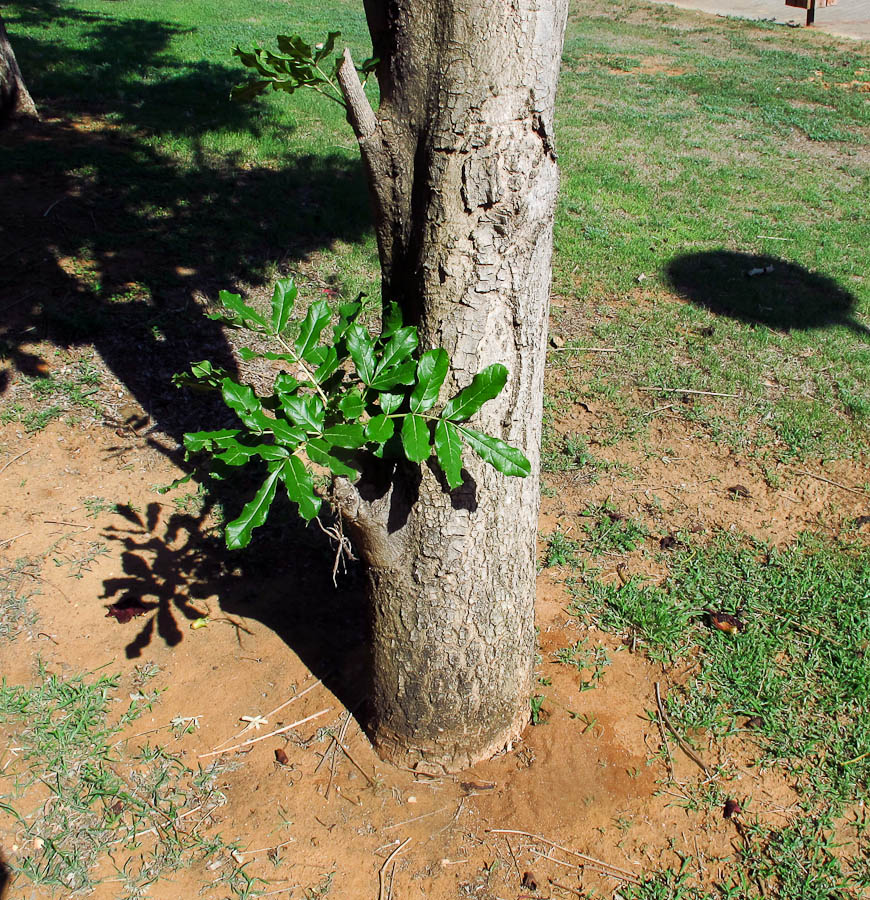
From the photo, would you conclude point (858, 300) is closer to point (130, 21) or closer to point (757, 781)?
point (757, 781)

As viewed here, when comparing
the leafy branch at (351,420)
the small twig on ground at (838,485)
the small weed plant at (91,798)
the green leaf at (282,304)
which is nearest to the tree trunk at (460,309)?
the leafy branch at (351,420)

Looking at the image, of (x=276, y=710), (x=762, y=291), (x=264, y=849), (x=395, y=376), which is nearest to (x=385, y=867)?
(x=264, y=849)

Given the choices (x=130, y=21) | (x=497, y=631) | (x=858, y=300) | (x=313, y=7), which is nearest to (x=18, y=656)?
(x=497, y=631)

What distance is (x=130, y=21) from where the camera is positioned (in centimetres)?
1173

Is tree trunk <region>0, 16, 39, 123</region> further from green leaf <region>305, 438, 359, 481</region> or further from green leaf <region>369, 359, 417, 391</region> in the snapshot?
green leaf <region>305, 438, 359, 481</region>

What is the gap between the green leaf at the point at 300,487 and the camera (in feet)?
5.65

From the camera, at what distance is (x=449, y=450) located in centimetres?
182

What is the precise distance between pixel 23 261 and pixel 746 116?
8.35 m

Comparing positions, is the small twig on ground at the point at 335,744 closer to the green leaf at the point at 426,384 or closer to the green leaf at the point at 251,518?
the green leaf at the point at 251,518

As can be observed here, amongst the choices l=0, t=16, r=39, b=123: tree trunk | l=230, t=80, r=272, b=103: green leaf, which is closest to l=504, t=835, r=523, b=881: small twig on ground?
l=230, t=80, r=272, b=103: green leaf

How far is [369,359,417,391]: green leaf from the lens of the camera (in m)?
1.95

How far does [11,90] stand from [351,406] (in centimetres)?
712

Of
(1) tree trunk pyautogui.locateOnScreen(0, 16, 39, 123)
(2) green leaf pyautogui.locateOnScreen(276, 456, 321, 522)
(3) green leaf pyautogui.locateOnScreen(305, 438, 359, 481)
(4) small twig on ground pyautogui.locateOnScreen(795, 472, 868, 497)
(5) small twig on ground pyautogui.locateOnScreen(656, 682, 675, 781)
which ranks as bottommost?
(4) small twig on ground pyautogui.locateOnScreen(795, 472, 868, 497)

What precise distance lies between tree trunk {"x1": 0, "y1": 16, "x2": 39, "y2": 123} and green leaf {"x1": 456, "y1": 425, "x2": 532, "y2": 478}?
727cm
